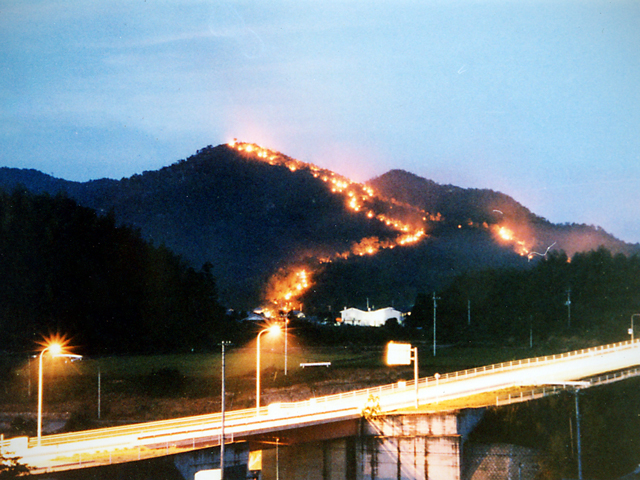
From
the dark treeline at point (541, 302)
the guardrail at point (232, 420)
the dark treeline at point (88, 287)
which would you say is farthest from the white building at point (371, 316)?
the guardrail at point (232, 420)

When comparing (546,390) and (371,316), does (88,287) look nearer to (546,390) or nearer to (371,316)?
(546,390)

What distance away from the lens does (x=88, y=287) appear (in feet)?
260

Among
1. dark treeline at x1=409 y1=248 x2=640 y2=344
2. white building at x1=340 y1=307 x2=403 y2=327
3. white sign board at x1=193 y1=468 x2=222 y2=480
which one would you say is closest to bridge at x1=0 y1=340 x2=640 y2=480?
white sign board at x1=193 y1=468 x2=222 y2=480

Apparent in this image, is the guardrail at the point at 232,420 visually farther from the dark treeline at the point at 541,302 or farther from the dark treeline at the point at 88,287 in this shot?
the dark treeline at the point at 541,302

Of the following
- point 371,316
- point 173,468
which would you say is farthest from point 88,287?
point 173,468

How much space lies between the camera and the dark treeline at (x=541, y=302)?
90.4m

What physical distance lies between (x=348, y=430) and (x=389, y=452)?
243cm

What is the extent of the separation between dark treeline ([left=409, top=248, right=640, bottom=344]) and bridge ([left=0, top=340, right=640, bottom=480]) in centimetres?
3835

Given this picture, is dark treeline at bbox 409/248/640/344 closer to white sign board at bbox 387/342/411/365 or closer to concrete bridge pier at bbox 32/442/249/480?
white sign board at bbox 387/342/411/365

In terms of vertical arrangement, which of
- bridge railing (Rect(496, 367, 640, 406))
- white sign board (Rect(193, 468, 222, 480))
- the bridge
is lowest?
white sign board (Rect(193, 468, 222, 480))

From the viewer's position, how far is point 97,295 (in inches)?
3103

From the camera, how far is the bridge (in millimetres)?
26688

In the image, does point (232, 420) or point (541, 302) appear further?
point (541, 302)

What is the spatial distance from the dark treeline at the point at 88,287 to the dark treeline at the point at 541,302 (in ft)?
108
